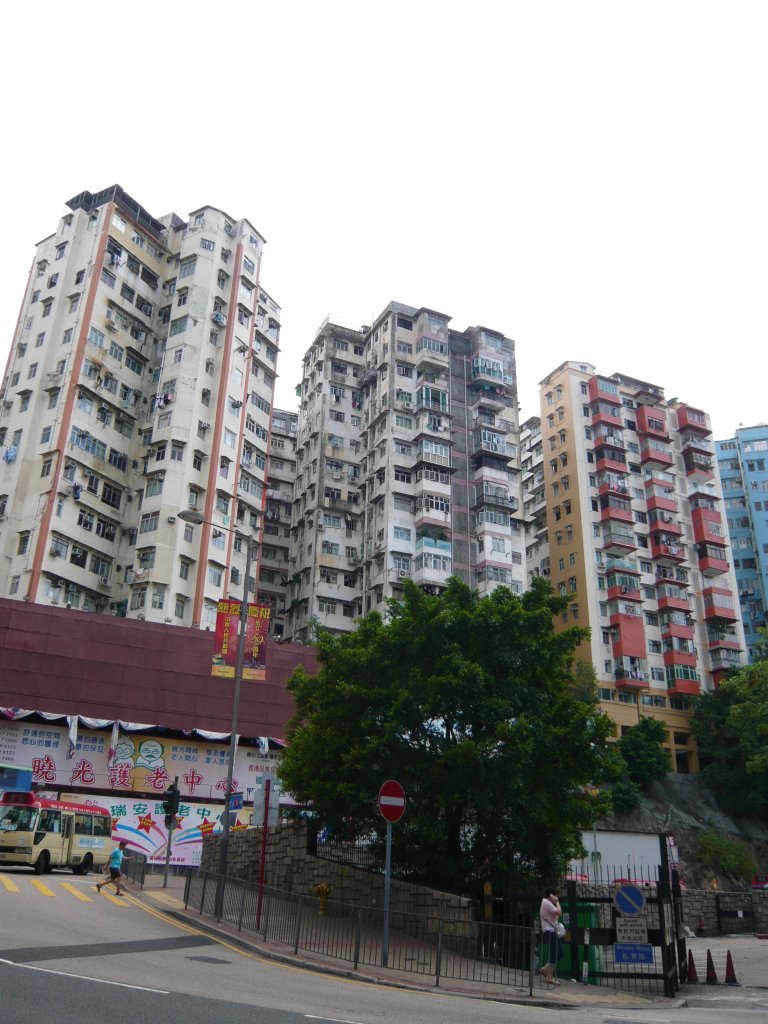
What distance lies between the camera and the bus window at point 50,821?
88.2 ft

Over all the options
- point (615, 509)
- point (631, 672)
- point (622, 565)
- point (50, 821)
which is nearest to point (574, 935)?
point (50, 821)

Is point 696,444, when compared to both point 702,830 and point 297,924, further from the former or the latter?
point 297,924

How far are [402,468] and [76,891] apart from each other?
47048 millimetres

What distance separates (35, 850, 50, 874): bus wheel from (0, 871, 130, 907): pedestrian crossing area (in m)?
1.87

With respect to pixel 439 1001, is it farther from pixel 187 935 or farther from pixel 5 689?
pixel 5 689

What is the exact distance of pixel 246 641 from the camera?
3653 centimetres

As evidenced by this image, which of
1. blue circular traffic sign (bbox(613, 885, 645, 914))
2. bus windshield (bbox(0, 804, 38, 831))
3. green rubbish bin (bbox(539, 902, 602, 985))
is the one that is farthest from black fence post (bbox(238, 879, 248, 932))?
bus windshield (bbox(0, 804, 38, 831))

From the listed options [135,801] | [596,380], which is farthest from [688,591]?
[135,801]

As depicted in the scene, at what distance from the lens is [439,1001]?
39.5 feet

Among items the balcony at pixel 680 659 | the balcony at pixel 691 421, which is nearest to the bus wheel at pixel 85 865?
the balcony at pixel 680 659

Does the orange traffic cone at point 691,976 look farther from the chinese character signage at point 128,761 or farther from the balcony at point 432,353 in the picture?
the balcony at point 432,353

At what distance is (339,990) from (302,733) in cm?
1146

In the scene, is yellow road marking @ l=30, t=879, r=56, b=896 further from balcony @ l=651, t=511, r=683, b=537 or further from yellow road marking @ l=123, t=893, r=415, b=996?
balcony @ l=651, t=511, r=683, b=537

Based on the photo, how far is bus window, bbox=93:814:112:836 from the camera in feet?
99.5
